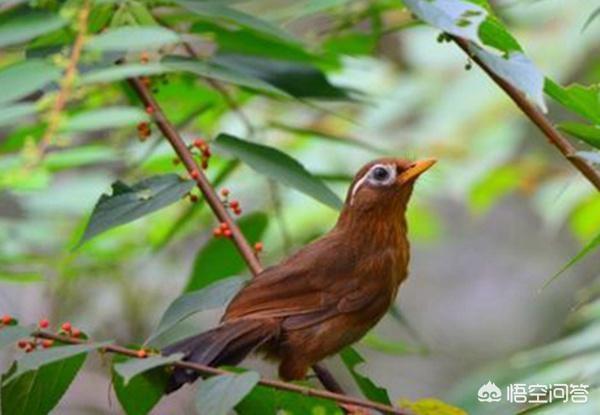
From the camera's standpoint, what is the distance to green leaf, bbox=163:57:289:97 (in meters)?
2.10

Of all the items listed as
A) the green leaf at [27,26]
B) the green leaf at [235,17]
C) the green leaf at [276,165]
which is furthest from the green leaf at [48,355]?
the green leaf at [235,17]

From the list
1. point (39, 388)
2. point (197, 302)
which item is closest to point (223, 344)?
point (197, 302)

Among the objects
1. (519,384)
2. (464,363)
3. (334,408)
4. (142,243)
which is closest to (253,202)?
(142,243)

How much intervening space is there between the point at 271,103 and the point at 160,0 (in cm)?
189

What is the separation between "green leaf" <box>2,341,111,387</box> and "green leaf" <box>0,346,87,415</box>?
0.46 ft

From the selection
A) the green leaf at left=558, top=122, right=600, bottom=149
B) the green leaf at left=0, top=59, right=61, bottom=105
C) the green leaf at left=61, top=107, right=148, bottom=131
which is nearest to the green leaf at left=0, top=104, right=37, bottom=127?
the green leaf at left=0, top=59, right=61, bottom=105

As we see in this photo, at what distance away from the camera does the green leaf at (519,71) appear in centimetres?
173

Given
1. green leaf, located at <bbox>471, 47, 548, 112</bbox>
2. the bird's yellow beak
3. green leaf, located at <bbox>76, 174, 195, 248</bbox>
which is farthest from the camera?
the bird's yellow beak

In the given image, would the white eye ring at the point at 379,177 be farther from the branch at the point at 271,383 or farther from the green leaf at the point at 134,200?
the branch at the point at 271,383

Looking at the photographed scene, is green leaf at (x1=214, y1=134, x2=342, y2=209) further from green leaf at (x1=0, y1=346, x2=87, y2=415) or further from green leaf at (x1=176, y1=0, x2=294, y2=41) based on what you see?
green leaf at (x1=0, y1=346, x2=87, y2=415)

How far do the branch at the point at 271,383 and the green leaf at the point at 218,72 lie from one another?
0.50m

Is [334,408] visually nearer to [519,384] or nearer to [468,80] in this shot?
[519,384]

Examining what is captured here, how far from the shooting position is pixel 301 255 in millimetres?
2225

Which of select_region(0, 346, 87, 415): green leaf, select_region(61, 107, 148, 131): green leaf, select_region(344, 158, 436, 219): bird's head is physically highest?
select_region(61, 107, 148, 131): green leaf
